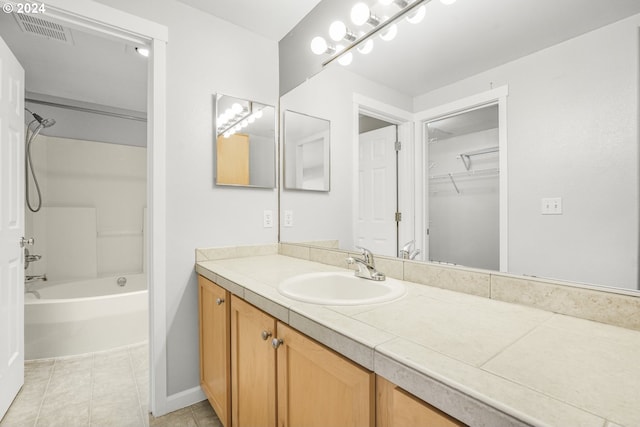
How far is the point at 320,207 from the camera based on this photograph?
6.08 feet

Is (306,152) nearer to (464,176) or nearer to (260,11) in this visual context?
(260,11)

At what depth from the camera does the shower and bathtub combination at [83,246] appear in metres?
2.27

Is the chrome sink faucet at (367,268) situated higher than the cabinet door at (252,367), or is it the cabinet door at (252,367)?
the chrome sink faucet at (367,268)

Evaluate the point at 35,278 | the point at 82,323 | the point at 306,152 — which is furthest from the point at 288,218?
the point at 35,278

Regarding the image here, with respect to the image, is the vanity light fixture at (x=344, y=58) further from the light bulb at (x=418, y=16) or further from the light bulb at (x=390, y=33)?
the light bulb at (x=418, y=16)

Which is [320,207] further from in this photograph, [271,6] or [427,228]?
[271,6]

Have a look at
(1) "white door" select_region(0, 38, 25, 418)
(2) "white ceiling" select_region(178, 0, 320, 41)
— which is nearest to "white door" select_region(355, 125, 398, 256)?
(2) "white ceiling" select_region(178, 0, 320, 41)

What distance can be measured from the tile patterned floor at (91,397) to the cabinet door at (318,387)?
987 mm

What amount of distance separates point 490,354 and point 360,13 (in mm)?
1556

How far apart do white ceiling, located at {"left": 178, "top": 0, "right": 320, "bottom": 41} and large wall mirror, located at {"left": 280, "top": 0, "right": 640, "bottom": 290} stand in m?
0.53

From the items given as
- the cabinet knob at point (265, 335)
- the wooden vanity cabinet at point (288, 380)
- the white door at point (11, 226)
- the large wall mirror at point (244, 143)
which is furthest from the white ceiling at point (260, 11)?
the cabinet knob at point (265, 335)

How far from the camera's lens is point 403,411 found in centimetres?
57

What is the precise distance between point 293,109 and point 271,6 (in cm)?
58

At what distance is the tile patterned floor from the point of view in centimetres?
159
